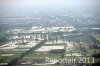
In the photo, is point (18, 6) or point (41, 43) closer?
point (41, 43)

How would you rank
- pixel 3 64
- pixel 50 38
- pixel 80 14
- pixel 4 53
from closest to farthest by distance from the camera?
pixel 3 64
pixel 4 53
pixel 50 38
pixel 80 14

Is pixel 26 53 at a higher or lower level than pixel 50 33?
lower

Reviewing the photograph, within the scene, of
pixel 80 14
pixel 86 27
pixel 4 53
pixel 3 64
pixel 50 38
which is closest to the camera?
pixel 3 64

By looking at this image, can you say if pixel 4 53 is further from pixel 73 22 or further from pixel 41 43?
pixel 73 22

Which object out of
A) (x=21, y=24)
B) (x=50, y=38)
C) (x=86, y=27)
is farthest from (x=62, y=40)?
(x=21, y=24)

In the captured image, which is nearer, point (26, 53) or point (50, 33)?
point (26, 53)

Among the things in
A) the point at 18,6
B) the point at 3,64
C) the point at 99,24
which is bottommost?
the point at 3,64

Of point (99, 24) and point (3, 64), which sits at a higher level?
point (99, 24)
